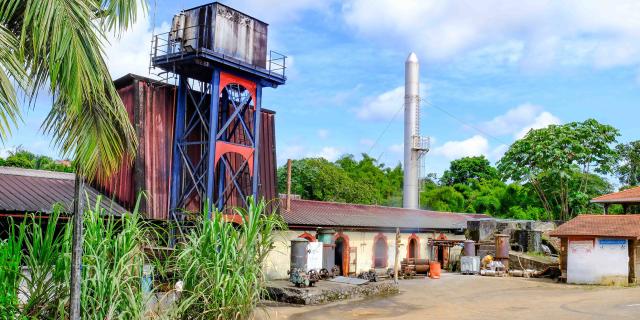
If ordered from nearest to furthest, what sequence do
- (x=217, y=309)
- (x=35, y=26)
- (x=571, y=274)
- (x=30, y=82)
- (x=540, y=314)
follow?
(x=35, y=26) < (x=30, y=82) < (x=217, y=309) < (x=540, y=314) < (x=571, y=274)

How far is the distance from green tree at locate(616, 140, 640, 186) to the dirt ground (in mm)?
36902

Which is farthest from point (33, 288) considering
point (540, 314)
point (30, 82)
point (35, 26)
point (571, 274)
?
point (571, 274)

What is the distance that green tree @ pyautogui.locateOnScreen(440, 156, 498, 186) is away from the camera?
75688mm

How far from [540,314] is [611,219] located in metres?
13.5

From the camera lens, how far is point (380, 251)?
32.7 metres

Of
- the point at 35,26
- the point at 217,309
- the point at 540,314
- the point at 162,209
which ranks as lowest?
the point at 540,314

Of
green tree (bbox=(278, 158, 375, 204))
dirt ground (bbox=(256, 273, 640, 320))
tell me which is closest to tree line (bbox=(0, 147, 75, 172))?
green tree (bbox=(278, 158, 375, 204))

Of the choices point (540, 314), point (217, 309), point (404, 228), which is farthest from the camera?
point (404, 228)

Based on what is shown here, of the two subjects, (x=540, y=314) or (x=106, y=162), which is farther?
(x=540, y=314)

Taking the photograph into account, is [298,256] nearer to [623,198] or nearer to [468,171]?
[623,198]

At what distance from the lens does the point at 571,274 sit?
1089 inches

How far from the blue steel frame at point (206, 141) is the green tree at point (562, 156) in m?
27.6

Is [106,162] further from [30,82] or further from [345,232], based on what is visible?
[345,232]

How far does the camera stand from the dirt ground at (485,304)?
1769cm
